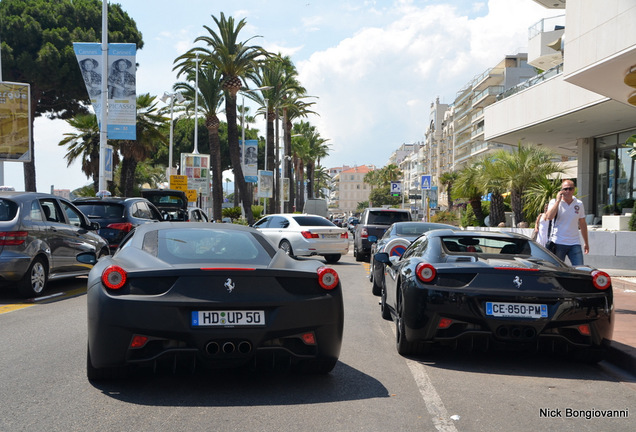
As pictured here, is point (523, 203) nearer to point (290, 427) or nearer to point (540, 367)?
point (540, 367)

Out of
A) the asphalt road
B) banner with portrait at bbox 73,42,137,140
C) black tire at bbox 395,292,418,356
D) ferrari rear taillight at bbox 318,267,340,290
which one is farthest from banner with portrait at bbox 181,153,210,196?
ferrari rear taillight at bbox 318,267,340,290

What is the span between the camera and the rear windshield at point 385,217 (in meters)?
21.1

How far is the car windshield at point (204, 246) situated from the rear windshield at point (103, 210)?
9.03 meters

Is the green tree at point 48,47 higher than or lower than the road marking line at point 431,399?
higher

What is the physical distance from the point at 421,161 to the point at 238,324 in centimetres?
13483

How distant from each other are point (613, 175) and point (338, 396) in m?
26.5

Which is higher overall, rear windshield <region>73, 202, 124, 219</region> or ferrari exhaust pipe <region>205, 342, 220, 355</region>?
rear windshield <region>73, 202, 124, 219</region>

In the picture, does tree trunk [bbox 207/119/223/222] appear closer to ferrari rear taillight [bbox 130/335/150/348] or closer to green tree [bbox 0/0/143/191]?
green tree [bbox 0/0/143/191]

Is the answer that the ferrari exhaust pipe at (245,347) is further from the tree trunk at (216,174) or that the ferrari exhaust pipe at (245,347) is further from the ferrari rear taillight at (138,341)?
the tree trunk at (216,174)

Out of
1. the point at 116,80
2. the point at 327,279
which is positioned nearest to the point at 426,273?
the point at 327,279

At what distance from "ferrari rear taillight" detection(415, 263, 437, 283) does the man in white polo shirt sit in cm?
425

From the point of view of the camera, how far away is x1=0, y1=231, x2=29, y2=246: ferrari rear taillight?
32.1ft

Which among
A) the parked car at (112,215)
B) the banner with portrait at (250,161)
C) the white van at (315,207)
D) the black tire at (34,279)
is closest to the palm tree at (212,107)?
the banner with portrait at (250,161)

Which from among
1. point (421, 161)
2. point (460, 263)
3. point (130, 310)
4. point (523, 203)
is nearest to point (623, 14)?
point (523, 203)
